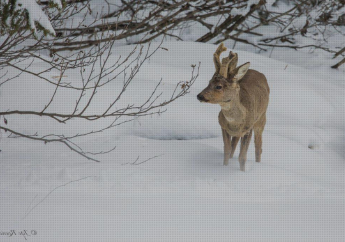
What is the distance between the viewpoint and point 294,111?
4910mm

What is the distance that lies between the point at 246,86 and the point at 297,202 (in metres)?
1.02

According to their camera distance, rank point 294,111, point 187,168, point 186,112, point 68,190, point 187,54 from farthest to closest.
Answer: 1. point 187,54
2. point 294,111
3. point 186,112
4. point 187,168
5. point 68,190

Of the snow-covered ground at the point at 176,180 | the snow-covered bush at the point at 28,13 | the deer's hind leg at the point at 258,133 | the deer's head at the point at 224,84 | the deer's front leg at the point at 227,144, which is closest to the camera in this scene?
the snow-covered bush at the point at 28,13

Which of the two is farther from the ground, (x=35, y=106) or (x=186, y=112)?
(x=35, y=106)

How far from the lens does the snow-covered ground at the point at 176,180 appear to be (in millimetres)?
2541

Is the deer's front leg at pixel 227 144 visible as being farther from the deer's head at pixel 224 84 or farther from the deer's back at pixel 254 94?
the deer's head at pixel 224 84

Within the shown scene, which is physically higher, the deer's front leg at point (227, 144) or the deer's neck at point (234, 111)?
the deer's neck at point (234, 111)

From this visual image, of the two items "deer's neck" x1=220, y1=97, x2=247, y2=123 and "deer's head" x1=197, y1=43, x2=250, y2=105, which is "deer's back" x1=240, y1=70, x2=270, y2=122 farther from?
"deer's head" x1=197, y1=43, x2=250, y2=105

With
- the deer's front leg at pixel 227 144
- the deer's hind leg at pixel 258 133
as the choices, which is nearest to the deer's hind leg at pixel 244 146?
the deer's front leg at pixel 227 144

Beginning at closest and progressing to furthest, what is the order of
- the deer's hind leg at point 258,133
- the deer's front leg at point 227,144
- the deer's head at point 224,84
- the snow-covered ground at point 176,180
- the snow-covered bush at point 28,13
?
the snow-covered bush at point 28,13, the snow-covered ground at point 176,180, the deer's head at point 224,84, the deer's front leg at point 227,144, the deer's hind leg at point 258,133

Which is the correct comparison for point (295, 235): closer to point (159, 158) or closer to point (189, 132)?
point (159, 158)

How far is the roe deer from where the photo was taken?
2809mm

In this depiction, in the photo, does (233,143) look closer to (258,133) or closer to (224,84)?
(258,133)

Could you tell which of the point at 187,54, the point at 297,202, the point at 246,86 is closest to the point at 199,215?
the point at 297,202
